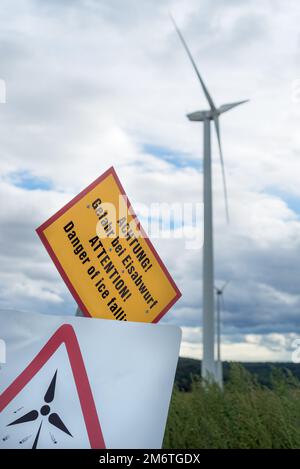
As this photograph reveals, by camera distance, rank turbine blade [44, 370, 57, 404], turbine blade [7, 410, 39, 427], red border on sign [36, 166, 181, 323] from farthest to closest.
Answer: red border on sign [36, 166, 181, 323]
turbine blade [44, 370, 57, 404]
turbine blade [7, 410, 39, 427]

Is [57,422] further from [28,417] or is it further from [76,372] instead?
[76,372]

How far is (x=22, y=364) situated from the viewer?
4797 millimetres

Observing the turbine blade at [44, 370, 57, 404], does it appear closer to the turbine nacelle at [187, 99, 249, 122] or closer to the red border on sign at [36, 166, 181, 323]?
the red border on sign at [36, 166, 181, 323]

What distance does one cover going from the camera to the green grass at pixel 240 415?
7.60 m

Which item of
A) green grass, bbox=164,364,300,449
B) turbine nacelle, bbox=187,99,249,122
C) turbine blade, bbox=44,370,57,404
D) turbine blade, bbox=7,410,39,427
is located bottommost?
turbine blade, bbox=7,410,39,427

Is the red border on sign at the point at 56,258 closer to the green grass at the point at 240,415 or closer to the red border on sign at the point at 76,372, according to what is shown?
the red border on sign at the point at 76,372

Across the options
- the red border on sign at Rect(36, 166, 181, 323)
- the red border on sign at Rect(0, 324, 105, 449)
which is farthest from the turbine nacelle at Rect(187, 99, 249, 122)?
the red border on sign at Rect(0, 324, 105, 449)

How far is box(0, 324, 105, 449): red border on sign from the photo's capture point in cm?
483

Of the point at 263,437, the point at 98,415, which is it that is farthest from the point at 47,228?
the point at 263,437

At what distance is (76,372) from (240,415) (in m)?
3.59

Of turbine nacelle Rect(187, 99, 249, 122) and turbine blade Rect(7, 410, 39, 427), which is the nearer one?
turbine blade Rect(7, 410, 39, 427)

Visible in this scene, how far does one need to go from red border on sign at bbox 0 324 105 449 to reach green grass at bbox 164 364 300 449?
2.96m

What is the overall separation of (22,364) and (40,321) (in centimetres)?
36

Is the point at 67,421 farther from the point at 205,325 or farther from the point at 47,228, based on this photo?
the point at 205,325
